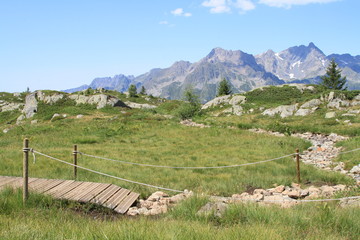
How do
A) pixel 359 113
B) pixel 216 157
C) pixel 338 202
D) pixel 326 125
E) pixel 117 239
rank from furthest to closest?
pixel 359 113 < pixel 326 125 < pixel 216 157 < pixel 338 202 < pixel 117 239

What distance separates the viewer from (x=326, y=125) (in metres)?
26.5

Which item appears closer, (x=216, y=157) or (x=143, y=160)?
(x=143, y=160)

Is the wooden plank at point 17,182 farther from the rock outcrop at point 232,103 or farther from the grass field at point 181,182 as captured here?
the rock outcrop at point 232,103

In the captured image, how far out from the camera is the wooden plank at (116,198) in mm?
7082

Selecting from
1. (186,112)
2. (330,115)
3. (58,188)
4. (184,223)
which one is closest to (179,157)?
(58,188)

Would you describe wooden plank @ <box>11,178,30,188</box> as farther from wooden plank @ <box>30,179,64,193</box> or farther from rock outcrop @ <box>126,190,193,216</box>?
rock outcrop @ <box>126,190,193,216</box>

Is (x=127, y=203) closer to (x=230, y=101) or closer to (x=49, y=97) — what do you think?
(x=49, y=97)

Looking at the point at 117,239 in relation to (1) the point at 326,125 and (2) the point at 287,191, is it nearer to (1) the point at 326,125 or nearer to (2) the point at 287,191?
(2) the point at 287,191

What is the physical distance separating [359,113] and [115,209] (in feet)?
103

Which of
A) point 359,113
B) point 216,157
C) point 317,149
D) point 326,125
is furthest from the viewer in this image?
point 359,113

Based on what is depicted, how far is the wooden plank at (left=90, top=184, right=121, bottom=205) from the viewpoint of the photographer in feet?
23.1

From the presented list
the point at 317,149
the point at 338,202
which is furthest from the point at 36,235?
the point at 317,149

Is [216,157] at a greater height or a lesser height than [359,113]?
lesser

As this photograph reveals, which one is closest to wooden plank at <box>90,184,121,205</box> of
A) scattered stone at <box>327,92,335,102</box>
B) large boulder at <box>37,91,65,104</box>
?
scattered stone at <box>327,92,335,102</box>
